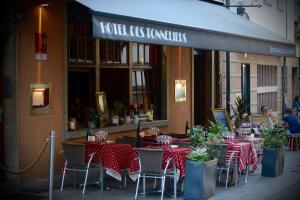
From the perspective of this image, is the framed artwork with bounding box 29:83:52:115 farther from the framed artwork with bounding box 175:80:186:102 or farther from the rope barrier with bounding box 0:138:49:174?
the framed artwork with bounding box 175:80:186:102

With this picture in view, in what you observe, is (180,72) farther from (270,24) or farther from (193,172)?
(270,24)

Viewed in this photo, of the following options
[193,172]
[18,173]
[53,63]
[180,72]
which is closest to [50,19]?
[53,63]

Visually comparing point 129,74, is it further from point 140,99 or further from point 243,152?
point 243,152

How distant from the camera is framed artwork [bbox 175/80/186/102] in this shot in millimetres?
14633

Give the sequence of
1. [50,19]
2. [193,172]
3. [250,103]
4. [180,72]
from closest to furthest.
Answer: [193,172]
[50,19]
[180,72]
[250,103]

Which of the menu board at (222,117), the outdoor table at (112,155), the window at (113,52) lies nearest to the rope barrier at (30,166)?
the outdoor table at (112,155)

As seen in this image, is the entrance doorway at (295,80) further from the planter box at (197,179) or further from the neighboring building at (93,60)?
the planter box at (197,179)

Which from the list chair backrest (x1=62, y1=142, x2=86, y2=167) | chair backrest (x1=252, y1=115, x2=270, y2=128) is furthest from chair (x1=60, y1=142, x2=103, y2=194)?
chair backrest (x1=252, y1=115, x2=270, y2=128)

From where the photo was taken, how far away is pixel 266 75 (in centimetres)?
2261

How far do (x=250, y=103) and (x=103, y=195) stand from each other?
11962mm

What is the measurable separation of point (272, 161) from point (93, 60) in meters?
4.22

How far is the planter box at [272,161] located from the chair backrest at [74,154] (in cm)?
393

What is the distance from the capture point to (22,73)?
31.5 ft

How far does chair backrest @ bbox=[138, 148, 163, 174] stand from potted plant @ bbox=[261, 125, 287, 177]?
129 inches
